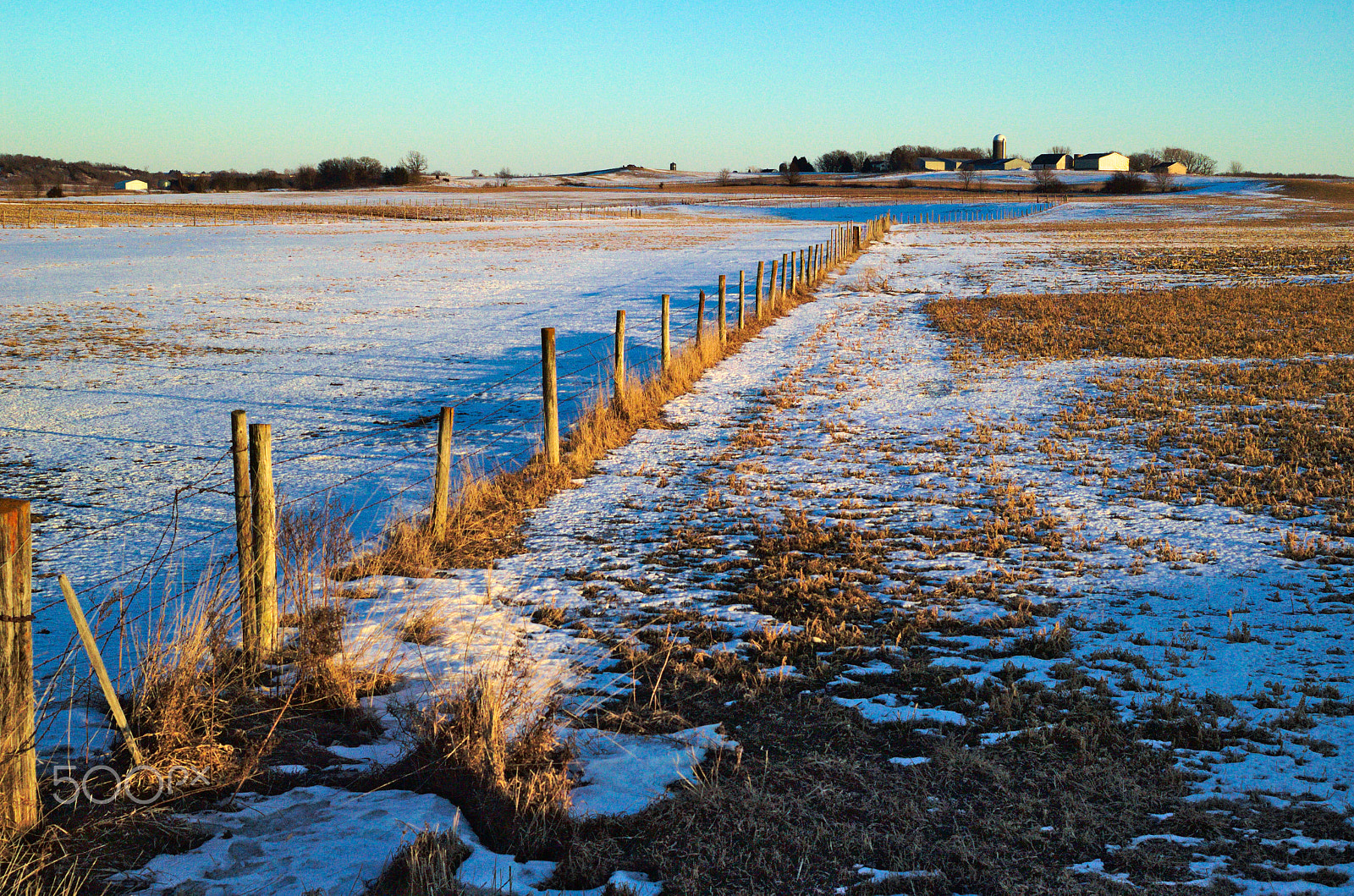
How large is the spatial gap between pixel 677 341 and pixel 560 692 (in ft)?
44.6

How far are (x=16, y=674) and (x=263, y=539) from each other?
1.83 meters

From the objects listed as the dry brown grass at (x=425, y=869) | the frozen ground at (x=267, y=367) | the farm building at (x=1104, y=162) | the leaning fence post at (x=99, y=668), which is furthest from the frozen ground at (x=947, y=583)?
the farm building at (x=1104, y=162)

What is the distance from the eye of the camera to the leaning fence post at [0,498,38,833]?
3092mm

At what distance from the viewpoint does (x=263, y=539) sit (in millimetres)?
5027

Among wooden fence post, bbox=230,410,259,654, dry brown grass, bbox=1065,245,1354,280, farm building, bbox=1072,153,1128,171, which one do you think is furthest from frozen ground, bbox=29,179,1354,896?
farm building, bbox=1072,153,1128,171

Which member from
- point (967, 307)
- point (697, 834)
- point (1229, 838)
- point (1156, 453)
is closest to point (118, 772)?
point (697, 834)

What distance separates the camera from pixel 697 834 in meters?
3.72

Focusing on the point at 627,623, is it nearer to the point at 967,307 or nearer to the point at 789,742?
the point at 789,742

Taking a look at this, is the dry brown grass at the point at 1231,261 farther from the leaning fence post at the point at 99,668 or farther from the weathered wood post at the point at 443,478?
the leaning fence post at the point at 99,668

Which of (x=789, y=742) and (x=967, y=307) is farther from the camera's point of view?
(x=967, y=307)

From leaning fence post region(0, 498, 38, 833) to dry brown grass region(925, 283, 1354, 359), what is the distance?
50.8ft

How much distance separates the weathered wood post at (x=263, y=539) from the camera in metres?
4.99

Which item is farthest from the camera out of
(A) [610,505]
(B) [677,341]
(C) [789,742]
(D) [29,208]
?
(D) [29,208]

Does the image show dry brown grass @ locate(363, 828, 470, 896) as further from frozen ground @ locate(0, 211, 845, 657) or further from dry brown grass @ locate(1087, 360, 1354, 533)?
dry brown grass @ locate(1087, 360, 1354, 533)
